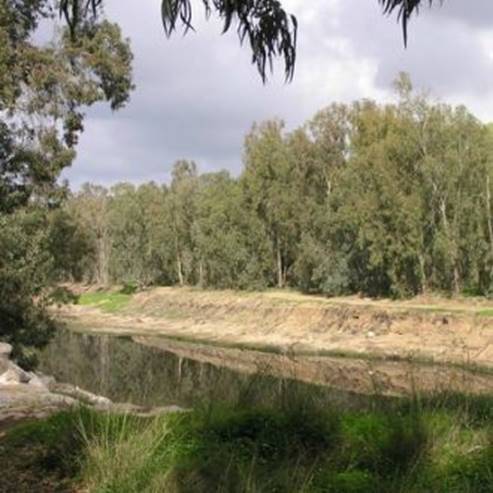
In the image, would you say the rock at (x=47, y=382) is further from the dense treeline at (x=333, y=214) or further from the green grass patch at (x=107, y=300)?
the green grass patch at (x=107, y=300)

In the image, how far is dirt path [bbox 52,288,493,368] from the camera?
30.1 metres

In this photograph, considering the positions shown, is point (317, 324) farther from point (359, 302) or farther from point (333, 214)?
point (333, 214)

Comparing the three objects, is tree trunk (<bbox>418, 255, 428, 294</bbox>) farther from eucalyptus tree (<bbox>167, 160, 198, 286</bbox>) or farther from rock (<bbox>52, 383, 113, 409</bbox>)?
rock (<bbox>52, 383, 113, 409</bbox>)

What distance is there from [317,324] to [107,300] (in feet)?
89.3

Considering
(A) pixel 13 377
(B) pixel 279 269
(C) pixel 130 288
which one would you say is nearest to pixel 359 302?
(B) pixel 279 269

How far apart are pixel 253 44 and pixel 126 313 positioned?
5245cm

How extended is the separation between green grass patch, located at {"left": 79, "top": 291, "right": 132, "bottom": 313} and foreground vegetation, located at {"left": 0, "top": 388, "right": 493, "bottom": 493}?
170 ft

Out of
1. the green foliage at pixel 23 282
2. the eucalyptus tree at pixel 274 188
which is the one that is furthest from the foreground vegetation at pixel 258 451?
the eucalyptus tree at pixel 274 188

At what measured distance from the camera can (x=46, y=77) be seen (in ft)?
55.0

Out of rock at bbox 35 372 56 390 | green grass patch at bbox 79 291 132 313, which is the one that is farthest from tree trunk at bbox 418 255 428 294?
rock at bbox 35 372 56 390

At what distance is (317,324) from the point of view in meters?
38.0

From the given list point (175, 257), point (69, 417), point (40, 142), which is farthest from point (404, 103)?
point (69, 417)

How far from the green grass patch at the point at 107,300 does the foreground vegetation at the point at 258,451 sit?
52.0 m

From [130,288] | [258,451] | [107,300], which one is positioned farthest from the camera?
[130,288]
